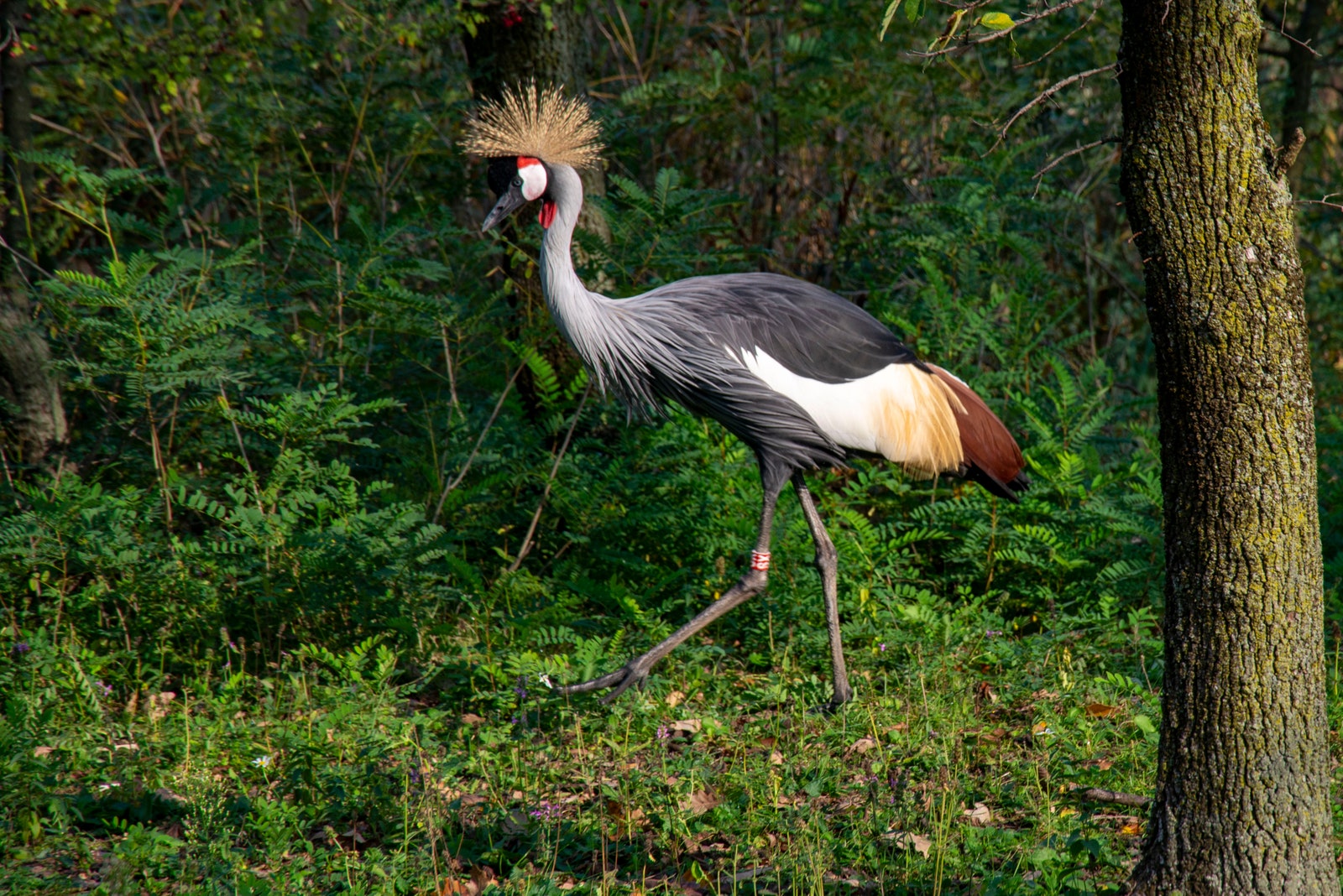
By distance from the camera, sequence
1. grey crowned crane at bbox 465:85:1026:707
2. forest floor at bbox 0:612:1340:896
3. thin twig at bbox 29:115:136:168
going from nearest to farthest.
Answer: forest floor at bbox 0:612:1340:896, grey crowned crane at bbox 465:85:1026:707, thin twig at bbox 29:115:136:168

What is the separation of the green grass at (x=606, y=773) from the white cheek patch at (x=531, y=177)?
1869mm

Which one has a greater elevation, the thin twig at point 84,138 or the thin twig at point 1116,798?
the thin twig at point 84,138

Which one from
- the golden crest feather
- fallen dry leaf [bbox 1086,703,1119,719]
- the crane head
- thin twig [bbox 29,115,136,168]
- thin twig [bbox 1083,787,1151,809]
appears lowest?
thin twig [bbox 1083,787,1151,809]

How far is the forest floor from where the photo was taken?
3.06 metres

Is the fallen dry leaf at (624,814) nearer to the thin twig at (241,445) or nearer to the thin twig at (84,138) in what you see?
the thin twig at (241,445)

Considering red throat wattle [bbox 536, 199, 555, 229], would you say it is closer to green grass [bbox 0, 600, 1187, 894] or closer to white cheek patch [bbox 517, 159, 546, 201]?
white cheek patch [bbox 517, 159, 546, 201]

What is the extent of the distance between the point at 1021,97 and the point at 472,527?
4.51m

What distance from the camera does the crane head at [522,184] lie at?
4.54m

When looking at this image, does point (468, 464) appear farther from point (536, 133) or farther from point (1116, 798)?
point (1116, 798)

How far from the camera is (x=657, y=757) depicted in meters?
3.85

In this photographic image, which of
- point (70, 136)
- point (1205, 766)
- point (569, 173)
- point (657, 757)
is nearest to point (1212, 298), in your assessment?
point (1205, 766)

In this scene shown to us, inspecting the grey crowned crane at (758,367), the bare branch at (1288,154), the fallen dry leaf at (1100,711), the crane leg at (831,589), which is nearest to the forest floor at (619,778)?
the fallen dry leaf at (1100,711)

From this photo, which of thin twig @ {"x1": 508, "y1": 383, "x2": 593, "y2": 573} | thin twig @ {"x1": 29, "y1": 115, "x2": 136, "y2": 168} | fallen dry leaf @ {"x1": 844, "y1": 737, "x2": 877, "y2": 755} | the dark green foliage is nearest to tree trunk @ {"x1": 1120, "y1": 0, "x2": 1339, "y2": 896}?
the dark green foliage

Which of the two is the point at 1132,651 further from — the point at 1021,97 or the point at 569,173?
the point at 1021,97
